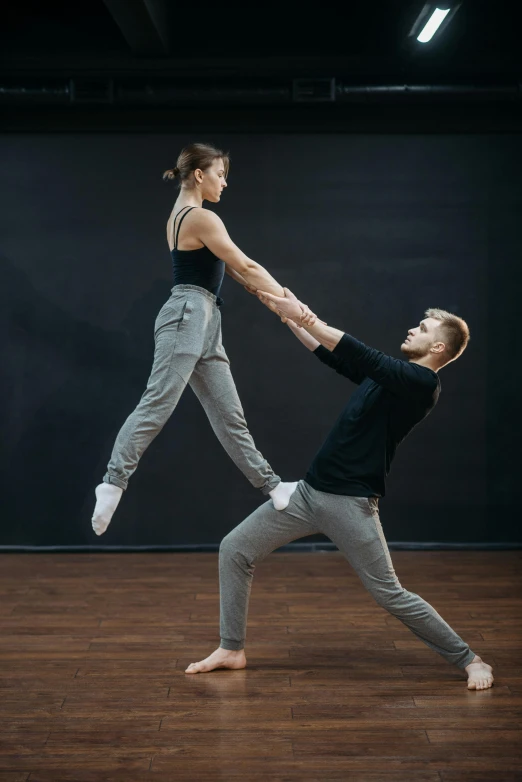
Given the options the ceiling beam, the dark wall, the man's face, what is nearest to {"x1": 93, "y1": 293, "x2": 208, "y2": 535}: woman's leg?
the man's face

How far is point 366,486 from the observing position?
3.22 meters

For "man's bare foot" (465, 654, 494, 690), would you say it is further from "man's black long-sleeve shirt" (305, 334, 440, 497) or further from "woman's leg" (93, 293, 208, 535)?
"woman's leg" (93, 293, 208, 535)

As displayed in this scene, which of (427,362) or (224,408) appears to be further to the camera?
(224,408)

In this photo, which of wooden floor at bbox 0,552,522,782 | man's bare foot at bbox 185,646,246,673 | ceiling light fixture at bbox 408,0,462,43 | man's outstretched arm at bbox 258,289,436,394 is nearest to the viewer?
wooden floor at bbox 0,552,522,782

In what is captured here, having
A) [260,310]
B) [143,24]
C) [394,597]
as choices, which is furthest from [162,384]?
[143,24]

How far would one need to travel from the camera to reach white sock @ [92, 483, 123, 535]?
10.5ft

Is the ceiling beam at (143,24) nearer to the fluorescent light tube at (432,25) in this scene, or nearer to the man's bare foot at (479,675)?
the fluorescent light tube at (432,25)

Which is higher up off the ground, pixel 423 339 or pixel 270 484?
pixel 423 339

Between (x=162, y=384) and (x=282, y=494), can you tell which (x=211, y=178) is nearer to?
(x=162, y=384)

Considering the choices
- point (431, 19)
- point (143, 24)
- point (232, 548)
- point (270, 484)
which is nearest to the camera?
A: point (232, 548)

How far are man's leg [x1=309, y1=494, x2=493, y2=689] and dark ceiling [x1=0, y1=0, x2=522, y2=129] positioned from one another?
314cm

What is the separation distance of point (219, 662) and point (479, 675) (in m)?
0.99

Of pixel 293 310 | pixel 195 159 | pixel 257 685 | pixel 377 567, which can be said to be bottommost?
pixel 257 685

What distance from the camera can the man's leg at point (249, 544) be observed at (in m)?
3.31
